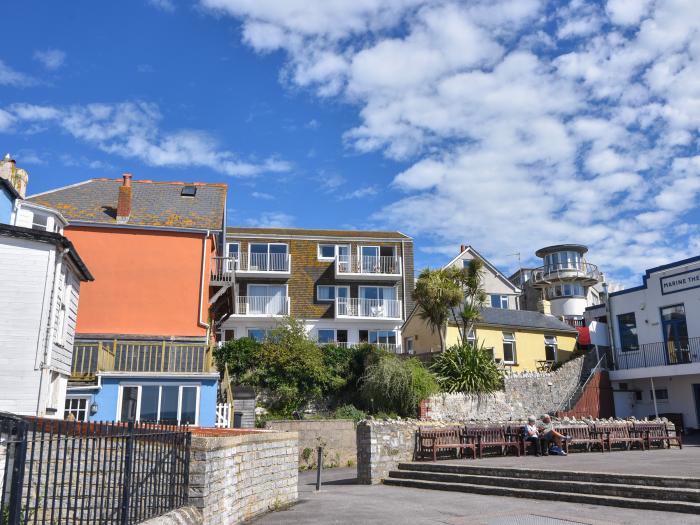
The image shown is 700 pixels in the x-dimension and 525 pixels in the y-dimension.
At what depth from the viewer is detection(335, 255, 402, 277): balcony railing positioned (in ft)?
128

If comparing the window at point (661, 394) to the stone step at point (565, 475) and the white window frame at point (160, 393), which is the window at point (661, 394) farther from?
the white window frame at point (160, 393)

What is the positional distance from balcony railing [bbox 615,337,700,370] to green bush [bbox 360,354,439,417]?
11800mm

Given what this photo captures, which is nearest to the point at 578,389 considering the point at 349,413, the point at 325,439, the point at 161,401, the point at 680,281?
the point at 680,281

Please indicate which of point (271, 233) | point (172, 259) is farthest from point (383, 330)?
point (172, 259)

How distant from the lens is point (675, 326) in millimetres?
28281

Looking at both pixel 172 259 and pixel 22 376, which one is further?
pixel 172 259

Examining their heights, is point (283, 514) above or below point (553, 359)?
below

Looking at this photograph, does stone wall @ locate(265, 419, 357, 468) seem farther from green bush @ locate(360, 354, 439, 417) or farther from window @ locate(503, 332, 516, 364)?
window @ locate(503, 332, 516, 364)

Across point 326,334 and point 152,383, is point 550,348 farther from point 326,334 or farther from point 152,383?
point 152,383

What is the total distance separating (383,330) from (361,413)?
596 inches

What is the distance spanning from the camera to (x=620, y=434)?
19.2 metres

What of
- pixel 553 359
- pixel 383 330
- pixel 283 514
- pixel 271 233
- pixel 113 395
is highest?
pixel 271 233

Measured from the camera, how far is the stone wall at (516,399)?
23.6 m

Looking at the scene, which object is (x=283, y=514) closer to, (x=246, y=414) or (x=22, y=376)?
(x=22, y=376)
